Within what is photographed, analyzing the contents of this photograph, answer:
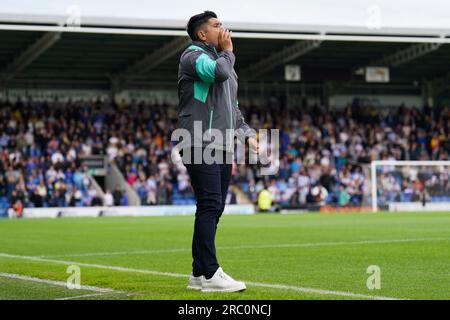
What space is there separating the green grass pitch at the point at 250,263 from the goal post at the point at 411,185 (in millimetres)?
14502

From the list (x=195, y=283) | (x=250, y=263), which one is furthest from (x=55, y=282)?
(x=250, y=263)

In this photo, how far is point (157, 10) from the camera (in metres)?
32.6

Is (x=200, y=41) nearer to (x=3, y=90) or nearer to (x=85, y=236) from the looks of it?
(x=85, y=236)

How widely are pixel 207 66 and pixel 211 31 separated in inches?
16.8

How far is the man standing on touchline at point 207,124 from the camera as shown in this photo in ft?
24.5

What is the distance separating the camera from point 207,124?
24.6 feet

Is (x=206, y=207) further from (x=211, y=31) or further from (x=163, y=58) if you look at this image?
(x=163, y=58)

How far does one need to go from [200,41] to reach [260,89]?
3970 cm

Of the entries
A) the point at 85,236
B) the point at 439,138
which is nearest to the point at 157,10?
the point at 85,236

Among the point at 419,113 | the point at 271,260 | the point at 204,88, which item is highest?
the point at 419,113

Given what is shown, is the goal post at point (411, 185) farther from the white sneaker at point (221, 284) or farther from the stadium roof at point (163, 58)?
the white sneaker at point (221, 284)

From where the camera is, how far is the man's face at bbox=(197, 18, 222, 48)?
299 inches

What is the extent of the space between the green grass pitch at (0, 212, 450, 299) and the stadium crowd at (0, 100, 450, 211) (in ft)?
50.4

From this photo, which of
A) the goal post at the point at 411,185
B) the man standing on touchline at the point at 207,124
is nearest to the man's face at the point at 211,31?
the man standing on touchline at the point at 207,124
